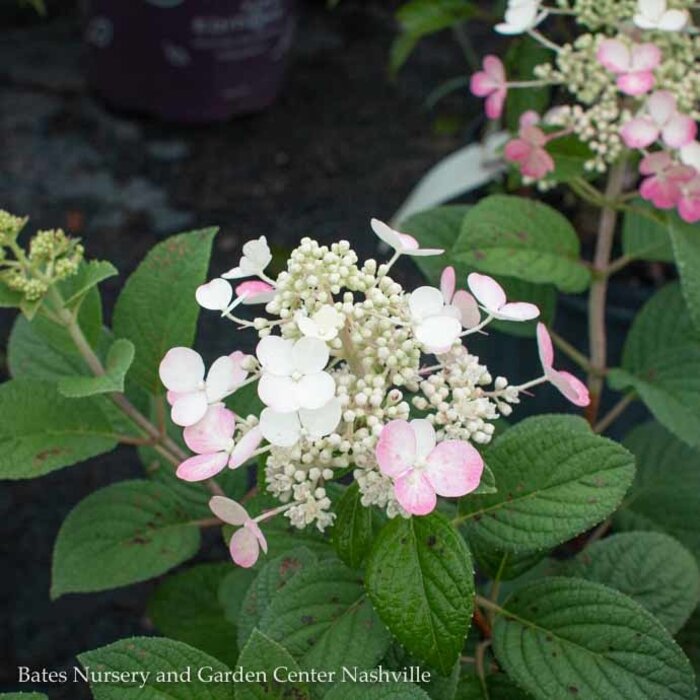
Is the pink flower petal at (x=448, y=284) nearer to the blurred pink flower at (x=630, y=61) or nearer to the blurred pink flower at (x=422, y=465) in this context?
the blurred pink flower at (x=422, y=465)

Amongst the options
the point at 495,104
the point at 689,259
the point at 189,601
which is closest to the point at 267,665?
the point at 189,601

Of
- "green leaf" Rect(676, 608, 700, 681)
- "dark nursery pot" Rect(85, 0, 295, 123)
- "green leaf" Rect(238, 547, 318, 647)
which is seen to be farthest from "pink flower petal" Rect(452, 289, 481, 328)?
"dark nursery pot" Rect(85, 0, 295, 123)

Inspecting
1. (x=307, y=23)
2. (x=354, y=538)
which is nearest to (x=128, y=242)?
(x=307, y=23)

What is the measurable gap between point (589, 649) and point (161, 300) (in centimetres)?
46

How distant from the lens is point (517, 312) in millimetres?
707

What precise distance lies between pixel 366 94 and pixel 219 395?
7.27ft

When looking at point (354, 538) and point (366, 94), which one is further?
point (366, 94)

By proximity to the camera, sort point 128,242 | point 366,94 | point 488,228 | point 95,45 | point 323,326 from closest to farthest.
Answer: point 323,326
point 488,228
point 128,242
point 95,45
point 366,94

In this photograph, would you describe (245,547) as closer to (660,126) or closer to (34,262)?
(34,262)

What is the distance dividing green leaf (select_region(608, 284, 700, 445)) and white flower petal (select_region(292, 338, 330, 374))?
1.74ft

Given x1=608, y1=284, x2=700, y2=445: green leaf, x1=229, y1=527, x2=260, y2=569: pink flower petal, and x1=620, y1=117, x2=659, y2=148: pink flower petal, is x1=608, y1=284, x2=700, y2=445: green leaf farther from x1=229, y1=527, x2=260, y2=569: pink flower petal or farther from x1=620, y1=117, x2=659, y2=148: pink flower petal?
x1=229, y1=527, x2=260, y2=569: pink flower petal

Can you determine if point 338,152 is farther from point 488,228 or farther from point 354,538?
point 354,538

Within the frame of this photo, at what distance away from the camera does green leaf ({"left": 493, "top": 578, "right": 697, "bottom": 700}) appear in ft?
2.40

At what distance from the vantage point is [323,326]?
0.63m
